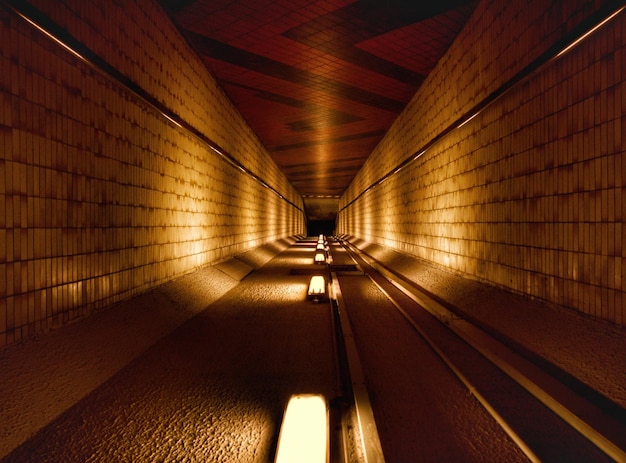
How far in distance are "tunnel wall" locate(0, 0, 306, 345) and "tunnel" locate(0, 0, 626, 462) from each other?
27 mm

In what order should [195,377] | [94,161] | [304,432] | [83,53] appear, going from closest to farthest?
[304,432] < [195,377] < [83,53] < [94,161]

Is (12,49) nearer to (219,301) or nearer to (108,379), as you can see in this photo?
(108,379)

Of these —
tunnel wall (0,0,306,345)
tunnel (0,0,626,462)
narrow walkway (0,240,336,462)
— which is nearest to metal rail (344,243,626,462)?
tunnel (0,0,626,462)

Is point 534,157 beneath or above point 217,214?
above

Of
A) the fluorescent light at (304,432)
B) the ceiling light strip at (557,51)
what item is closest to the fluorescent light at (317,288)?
the ceiling light strip at (557,51)

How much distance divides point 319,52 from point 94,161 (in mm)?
5707

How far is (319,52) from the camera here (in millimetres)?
8234

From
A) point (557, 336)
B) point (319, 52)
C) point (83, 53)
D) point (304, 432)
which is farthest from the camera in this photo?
point (319, 52)

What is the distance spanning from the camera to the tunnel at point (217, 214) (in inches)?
120

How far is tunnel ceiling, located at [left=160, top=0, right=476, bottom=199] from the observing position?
21.6 feet

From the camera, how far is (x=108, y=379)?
11.5ft

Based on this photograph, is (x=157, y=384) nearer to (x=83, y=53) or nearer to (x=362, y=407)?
(x=362, y=407)

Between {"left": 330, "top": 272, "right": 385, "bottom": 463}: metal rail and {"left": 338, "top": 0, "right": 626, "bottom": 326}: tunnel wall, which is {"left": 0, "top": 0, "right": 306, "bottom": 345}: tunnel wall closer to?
{"left": 330, "top": 272, "right": 385, "bottom": 463}: metal rail

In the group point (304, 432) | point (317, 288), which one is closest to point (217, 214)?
point (317, 288)
